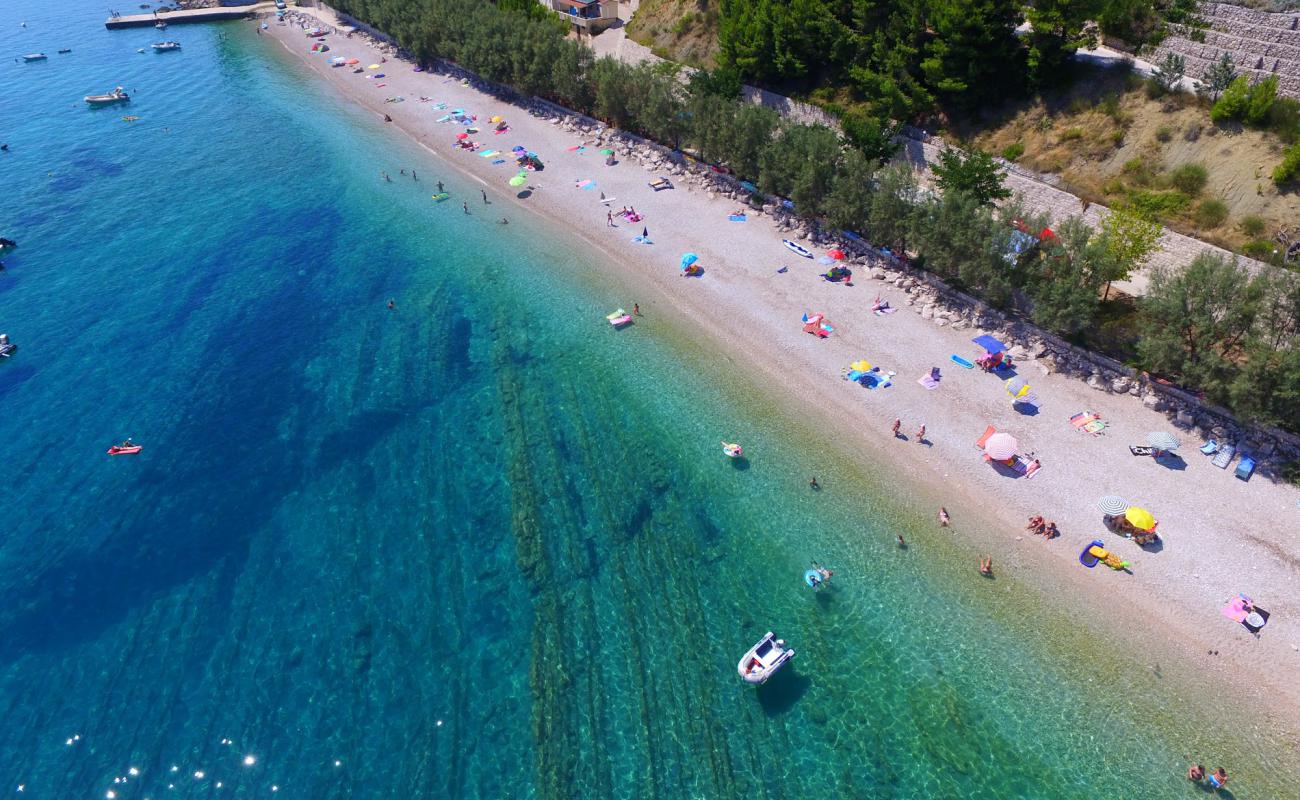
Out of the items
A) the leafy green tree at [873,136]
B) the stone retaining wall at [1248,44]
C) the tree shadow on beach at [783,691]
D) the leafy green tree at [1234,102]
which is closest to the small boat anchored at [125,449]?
the tree shadow on beach at [783,691]

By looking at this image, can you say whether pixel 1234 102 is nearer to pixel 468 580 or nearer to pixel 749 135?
pixel 749 135

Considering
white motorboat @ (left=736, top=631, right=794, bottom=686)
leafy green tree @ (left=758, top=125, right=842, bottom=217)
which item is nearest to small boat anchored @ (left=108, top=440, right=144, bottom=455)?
white motorboat @ (left=736, top=631, right=794, bottom=686)

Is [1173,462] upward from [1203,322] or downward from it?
downward

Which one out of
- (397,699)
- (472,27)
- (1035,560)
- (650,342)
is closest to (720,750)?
(397,699)

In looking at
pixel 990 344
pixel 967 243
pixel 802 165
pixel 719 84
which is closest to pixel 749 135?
pixel 802 165

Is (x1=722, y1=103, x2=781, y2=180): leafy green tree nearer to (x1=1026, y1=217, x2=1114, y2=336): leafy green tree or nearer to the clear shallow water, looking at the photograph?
the clear shallow water

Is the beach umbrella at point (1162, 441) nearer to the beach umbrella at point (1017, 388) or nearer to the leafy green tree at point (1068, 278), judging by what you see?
the beach umbrella at point (1017, 388)
